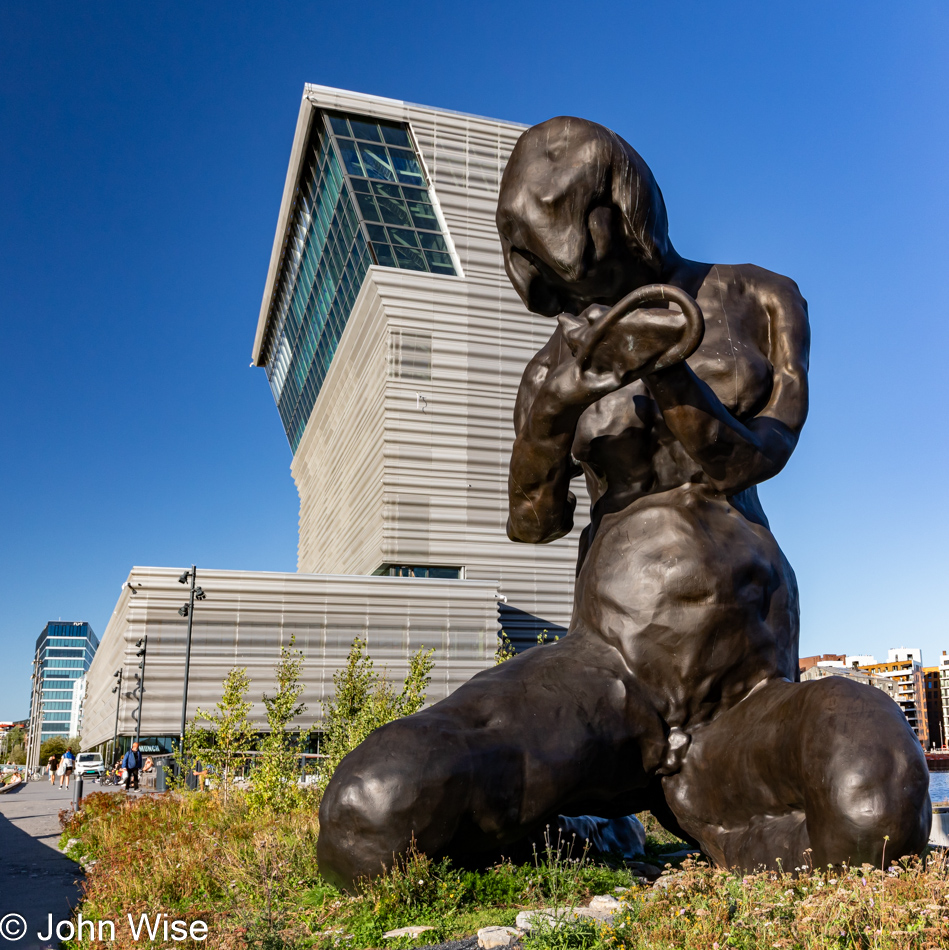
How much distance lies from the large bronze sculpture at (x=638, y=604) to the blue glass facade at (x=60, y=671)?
186 m

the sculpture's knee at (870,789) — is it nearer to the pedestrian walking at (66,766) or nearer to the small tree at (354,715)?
the small tree at (354,715)

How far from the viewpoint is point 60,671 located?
17288cm

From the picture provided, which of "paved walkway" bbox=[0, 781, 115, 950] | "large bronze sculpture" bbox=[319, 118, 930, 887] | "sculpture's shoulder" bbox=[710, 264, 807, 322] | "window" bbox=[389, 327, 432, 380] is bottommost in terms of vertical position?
"paved walkway" bbox=[0, 781, 115, 950]

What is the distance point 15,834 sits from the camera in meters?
12.8

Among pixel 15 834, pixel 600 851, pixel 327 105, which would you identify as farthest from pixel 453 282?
pixel 600 851

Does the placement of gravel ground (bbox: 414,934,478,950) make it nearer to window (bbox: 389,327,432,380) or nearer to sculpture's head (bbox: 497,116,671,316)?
sculpture's head (bbox: 497,116,671,316)

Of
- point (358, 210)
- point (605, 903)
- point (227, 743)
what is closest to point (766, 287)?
point (605, 903)

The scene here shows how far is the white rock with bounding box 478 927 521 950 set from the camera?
3064 millimetres

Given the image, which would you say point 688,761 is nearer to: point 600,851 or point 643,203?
point 600,851

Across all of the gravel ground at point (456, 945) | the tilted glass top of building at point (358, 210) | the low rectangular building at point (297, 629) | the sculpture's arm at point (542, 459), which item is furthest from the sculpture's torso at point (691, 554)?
the tilted glass top of building at point (358, 210)

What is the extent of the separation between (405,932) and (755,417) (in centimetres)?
225

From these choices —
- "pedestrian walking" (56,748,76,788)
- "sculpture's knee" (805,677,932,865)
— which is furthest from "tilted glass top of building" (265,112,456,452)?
"sculpture's knee" (805,677,932,865)

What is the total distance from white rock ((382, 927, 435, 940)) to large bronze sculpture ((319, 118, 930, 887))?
0.87 ft

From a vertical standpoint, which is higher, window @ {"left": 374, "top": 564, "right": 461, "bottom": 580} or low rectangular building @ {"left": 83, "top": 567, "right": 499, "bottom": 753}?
window @ {"left": 374, "top": 564, "right": 461, "bottom": 580}
